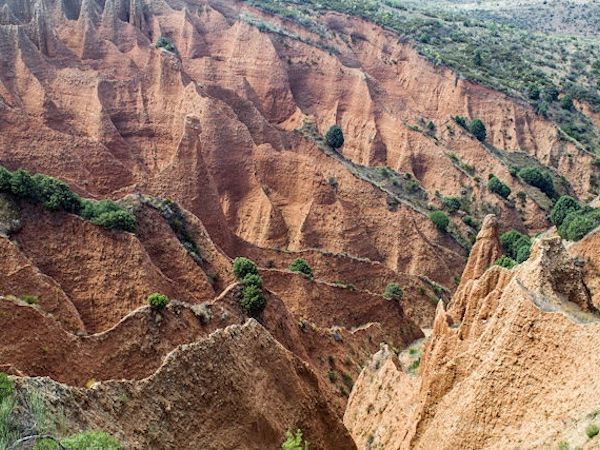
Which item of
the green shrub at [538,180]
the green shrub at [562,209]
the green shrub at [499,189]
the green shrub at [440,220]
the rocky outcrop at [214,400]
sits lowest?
the green shrub at [440,220]

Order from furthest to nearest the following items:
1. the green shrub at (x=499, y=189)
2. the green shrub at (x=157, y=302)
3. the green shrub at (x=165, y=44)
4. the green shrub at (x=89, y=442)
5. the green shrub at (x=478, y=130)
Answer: the green shrub at (x=478, y=130) → the green shrub at (x=165, y=44) → the green shrub at (x=499, y=189) → the green shrub at (x=157, y=302) → the green shrub at (x=89, y=442)

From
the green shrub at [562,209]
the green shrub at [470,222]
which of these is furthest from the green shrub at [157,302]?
the green shrub at [562,209]

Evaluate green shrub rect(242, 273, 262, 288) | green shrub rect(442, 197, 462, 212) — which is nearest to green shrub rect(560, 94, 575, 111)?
green shrub rect(442, 197, 462, 212)

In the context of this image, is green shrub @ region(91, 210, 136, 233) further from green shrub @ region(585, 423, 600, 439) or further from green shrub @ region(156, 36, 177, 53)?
green shrub @ region(156, 36, 177, 53)

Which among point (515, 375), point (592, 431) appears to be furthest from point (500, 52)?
point (592, 431)

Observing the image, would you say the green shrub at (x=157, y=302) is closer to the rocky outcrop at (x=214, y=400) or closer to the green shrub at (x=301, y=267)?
the rocky outcrop at (x=214, y=400)

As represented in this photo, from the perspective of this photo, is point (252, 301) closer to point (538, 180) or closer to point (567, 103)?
point (538, 180)

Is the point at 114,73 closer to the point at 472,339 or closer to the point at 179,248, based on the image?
the point at 179,248
